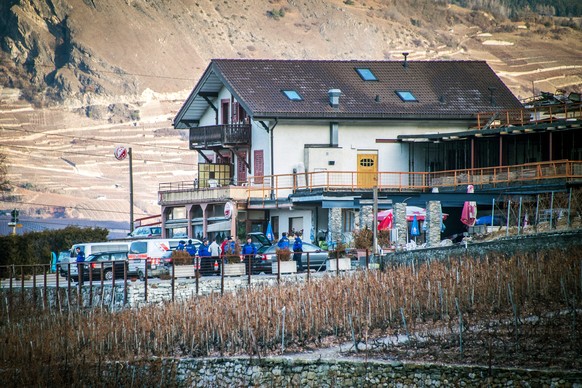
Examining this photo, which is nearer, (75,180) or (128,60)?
(75,180)

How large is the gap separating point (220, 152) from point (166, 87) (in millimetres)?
120162

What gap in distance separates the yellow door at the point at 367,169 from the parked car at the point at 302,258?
1180 cm

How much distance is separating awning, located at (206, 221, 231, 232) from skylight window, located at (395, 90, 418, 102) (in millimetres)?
11250

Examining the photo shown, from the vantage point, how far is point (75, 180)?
164 metres

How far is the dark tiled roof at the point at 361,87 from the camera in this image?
2694 inches

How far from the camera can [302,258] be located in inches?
2163

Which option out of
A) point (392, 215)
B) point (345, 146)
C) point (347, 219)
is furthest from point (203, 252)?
point (345, 146)

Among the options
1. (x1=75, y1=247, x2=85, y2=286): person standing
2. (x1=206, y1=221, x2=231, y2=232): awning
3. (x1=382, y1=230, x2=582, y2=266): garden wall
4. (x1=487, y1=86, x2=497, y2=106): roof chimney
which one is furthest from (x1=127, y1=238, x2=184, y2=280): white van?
(x1=487, y1=86, x2=497, y2=106): roof chimney

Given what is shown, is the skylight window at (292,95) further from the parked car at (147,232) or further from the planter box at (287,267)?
the planter box at (287,267)

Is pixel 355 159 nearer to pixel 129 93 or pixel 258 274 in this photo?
pixel 258 274

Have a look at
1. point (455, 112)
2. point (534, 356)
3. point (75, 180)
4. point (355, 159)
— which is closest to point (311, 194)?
point (355, 159)

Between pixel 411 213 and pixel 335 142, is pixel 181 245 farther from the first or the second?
pixel 335 142

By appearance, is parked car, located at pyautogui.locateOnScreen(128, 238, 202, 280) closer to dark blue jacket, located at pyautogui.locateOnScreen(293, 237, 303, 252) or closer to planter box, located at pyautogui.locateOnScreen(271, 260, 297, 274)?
dark blue jacket, located at pyautogui.locateOnScreen(293, 237, 303, 252)

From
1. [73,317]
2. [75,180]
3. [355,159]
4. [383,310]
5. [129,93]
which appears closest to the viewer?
[383,310]
